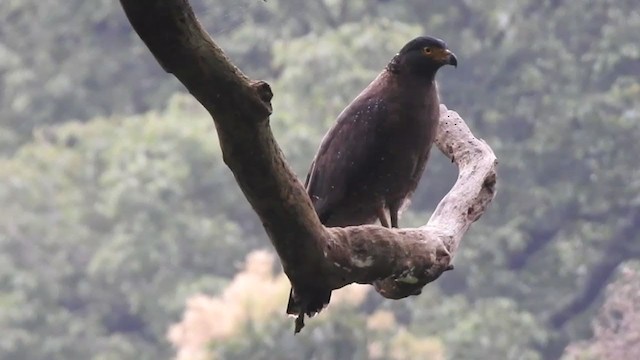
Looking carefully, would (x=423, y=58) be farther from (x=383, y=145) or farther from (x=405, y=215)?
(x=405, y=215)

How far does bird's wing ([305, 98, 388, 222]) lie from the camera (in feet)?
12.5

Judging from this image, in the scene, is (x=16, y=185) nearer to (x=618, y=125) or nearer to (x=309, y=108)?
(x=309, y=108)

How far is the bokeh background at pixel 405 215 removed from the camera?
46.1ft

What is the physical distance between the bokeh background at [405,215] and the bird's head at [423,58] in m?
8.66

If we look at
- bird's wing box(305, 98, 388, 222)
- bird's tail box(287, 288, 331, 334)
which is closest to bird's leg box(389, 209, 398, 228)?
bird's wing box(305, 98, 388, 222)

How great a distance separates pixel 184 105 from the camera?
16359mm

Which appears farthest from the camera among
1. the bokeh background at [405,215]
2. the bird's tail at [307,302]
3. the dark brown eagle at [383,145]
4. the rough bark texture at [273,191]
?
the bokeh background at [405,215]

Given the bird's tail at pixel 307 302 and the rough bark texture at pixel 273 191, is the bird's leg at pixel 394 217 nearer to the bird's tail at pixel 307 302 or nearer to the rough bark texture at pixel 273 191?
the rough bark texture at pixel 273 191

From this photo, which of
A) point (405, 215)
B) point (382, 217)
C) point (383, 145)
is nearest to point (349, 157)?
point (383, 145)

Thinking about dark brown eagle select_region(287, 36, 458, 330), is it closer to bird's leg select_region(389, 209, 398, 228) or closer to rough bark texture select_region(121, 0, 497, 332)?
bird's leg select_region(389, 209, 398, 228)

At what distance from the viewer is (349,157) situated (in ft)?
12.6

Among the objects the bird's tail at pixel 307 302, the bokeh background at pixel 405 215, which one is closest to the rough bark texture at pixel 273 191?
the bird's tail at pixel 307 302

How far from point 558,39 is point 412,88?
12498mm

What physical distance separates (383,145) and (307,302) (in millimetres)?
1010
